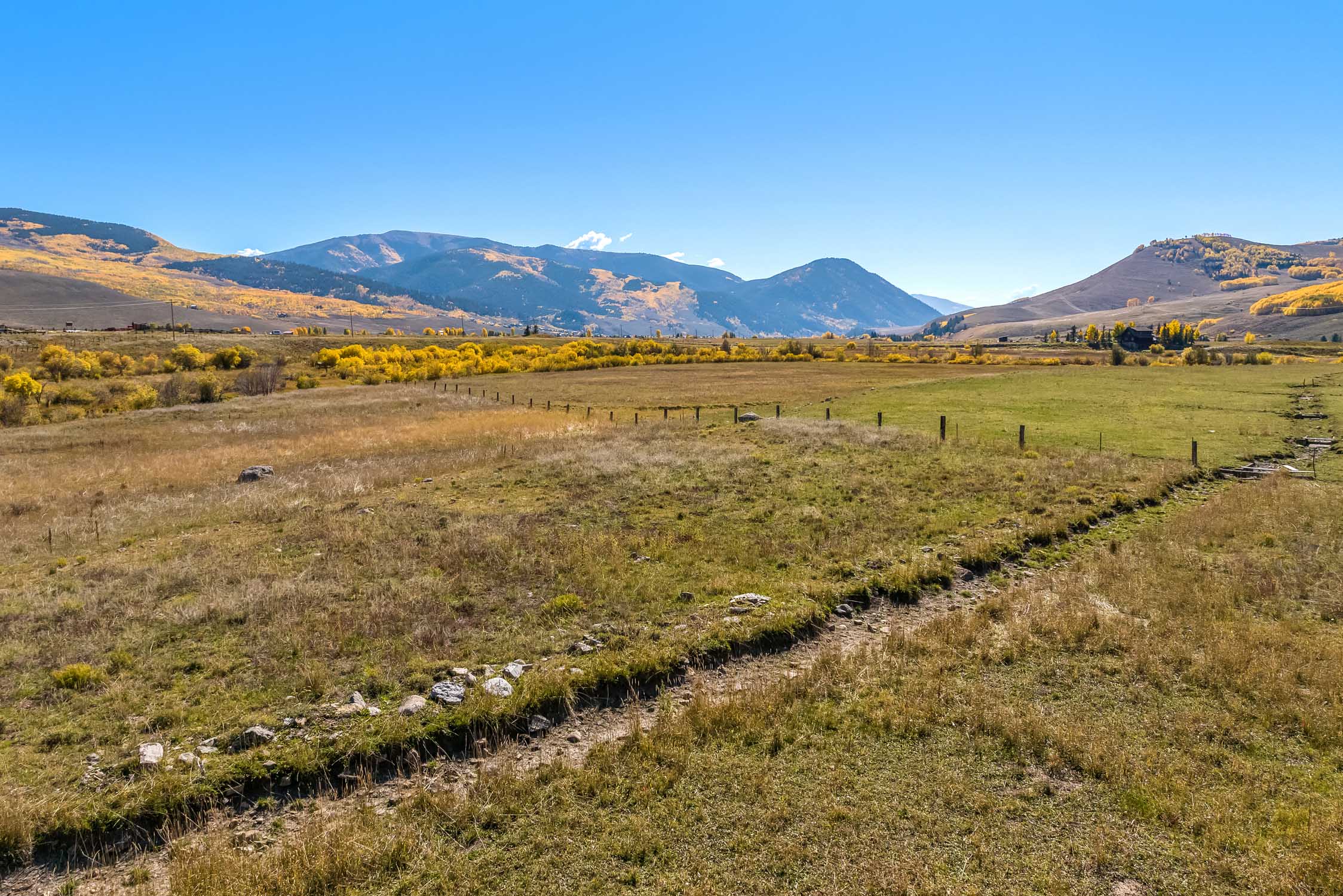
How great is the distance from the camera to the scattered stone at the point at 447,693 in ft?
36.3

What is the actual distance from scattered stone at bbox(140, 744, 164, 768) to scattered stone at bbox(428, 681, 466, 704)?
3932 millimetres

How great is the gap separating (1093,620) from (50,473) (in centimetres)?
4961

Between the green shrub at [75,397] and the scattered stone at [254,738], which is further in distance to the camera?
the green shrub at [75,397]

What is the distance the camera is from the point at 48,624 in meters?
13.7

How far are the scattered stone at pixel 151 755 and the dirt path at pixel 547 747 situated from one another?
4.80 feet

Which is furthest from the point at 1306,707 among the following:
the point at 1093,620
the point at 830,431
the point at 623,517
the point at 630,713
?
the point at 830,431

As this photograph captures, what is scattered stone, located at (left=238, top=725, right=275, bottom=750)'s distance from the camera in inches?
388

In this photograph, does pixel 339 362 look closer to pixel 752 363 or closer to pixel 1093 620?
pixel 752 363

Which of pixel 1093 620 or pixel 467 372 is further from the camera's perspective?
pixel 467 372

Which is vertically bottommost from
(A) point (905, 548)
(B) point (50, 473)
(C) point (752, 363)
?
(B) point (50, 473)

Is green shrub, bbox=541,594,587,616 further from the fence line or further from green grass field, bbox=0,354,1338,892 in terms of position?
the fence line

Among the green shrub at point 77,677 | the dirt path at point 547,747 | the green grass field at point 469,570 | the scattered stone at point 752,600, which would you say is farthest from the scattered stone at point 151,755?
the scattered stone at point 752,600

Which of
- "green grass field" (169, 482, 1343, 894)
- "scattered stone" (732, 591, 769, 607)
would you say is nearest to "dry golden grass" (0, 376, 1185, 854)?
"scattered stone" (732, 591, 769, 607)

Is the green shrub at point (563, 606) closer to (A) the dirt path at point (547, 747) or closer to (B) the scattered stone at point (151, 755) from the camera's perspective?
(A) the dirt path at point (547, 747)
